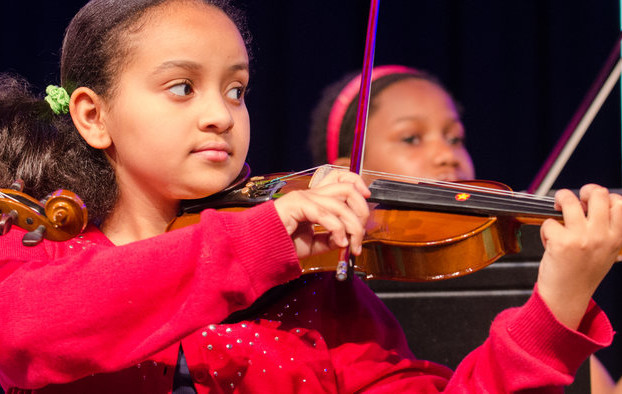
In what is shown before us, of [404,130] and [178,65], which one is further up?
[178,65]

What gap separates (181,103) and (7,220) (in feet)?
0.86

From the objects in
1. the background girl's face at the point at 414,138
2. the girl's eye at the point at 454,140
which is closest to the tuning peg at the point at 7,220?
the background girl's face at the point at 414,138

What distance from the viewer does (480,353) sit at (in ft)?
2.79

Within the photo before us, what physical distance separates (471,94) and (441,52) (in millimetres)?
161

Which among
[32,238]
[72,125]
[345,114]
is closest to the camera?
[32,238]

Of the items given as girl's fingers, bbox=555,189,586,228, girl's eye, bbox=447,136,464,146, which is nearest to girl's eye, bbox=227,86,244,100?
girl's fingers, bbox=555,189,586,228

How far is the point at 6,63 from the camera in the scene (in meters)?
2.11

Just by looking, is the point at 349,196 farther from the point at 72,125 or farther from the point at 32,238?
the point at 72,125

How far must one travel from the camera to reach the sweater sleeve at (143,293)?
748 millimetres

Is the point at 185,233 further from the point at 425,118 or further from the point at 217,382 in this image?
the point at 425,118

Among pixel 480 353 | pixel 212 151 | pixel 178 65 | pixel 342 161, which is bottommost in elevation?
pixel 480 353

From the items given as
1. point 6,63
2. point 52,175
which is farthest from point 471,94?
point 52,175

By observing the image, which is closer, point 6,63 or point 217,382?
point 217,382

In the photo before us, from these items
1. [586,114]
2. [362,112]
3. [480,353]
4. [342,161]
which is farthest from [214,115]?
[342,161]
